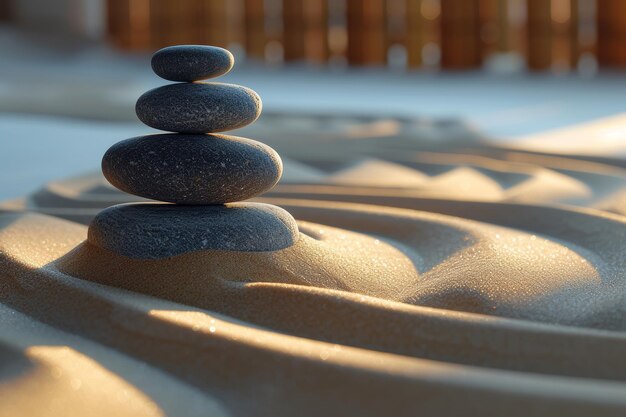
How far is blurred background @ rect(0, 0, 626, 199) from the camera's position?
4.35m

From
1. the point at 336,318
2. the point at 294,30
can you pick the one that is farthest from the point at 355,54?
the point at 336,318

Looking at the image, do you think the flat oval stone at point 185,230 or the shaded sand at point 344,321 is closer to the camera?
the shaded sand at point 344,321

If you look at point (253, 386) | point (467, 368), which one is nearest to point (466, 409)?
point (467, 368)

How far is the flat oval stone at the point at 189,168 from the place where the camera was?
134cm

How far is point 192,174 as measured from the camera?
133 centimetres

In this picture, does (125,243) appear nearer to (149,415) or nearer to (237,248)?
(237,248)

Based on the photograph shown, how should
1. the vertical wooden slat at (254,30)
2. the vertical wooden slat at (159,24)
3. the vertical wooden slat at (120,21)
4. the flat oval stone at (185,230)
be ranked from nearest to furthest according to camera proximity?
the flat oval stone at (185,230) → the vertical wooden slat at (254,30) → the vertical wooden slat at (159,24) → the vertical wooden slat at (120,21)

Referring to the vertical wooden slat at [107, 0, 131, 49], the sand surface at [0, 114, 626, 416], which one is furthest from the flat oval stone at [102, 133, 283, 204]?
the vertical wooden slat at [107, 0, 131, 49]

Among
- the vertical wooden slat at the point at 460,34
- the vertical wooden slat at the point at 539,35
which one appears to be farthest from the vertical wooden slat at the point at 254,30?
the vertical wooden slat at the point at 539,35

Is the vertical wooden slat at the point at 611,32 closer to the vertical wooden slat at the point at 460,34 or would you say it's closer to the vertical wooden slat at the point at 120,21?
the vertical wooden slat at the point at 460,34

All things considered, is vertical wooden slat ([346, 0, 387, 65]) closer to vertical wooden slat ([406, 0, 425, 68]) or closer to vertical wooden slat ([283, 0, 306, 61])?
vertical wooden slat ([406, 0, 425, 68])

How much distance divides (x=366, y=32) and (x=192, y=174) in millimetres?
5213

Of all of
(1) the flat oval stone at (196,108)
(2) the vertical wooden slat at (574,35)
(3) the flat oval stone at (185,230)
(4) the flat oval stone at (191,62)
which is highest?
(2) the vertical wooden slat at (574,35)

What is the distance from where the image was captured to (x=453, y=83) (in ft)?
18.5
